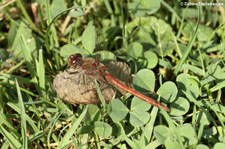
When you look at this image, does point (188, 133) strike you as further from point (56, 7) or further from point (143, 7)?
point (56, 7)

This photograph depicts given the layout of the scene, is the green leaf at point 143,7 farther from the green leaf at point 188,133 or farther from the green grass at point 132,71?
the green leaf at point 188,133

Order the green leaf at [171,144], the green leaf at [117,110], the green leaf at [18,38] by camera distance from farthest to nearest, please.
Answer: the green leaf at [18,38], the green leaf at [117,110], the green leaf at [171,144]

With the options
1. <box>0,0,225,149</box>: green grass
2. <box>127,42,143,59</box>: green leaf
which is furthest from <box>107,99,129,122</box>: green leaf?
<box>127,42,143,59</box>: green leaf

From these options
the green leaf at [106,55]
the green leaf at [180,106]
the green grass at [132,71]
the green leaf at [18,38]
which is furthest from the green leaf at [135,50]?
the green leaf at [18,38]

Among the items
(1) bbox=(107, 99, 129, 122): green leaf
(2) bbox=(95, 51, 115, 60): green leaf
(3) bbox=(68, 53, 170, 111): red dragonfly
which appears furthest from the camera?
(2) bbox=(95, 51, 115, 60): green leaf

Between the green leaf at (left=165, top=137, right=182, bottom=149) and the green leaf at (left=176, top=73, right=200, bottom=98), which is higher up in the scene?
the green leaf at (left=176, top=73, right=200, bottom=98)

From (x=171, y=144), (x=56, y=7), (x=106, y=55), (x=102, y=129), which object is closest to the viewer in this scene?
(x=171, y=144)

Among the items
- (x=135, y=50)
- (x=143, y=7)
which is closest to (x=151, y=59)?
(x=135, y=50)

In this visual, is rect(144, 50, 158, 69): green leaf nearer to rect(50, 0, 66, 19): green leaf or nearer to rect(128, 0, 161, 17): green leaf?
rect(128, 0, 161, 17): green leaf
